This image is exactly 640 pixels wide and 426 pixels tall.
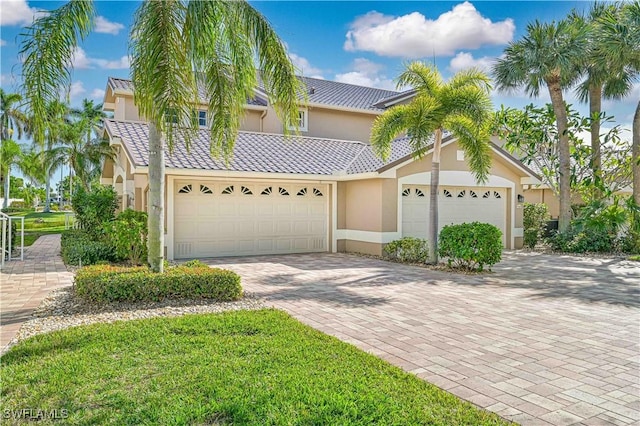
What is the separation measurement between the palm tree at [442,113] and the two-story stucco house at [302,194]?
2577 mm

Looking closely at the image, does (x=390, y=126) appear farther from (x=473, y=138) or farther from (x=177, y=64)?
(x=177, y=64)

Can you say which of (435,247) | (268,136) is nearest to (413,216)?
(435,247)

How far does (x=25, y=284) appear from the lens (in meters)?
10.1

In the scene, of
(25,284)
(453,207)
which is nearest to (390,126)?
(453,207)

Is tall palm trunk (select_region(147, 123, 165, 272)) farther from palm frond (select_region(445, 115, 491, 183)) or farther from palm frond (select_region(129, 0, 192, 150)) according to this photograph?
palm frond (select_region(445, 115, 491, 183))

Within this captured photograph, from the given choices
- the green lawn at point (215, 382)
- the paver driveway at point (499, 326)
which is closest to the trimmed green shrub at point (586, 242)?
the paver driveway at point (499, 326)

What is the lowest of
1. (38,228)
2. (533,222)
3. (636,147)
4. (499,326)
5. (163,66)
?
(499,326)

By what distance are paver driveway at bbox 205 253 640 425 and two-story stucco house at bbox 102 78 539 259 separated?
9.12 feet

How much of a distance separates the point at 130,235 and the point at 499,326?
8666 millimetres

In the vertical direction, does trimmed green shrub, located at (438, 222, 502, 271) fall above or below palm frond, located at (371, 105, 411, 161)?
below

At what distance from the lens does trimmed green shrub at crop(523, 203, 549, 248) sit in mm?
20047

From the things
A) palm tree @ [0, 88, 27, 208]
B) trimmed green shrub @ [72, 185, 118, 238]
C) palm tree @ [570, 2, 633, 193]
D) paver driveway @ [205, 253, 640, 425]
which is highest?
palm tree @ [0, 88, 27, 208]

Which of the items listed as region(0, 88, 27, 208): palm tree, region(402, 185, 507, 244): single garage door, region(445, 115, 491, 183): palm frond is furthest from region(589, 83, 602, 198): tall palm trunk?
region(0, 88, 27, 208): palm tree

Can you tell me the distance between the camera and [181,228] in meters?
15.0
